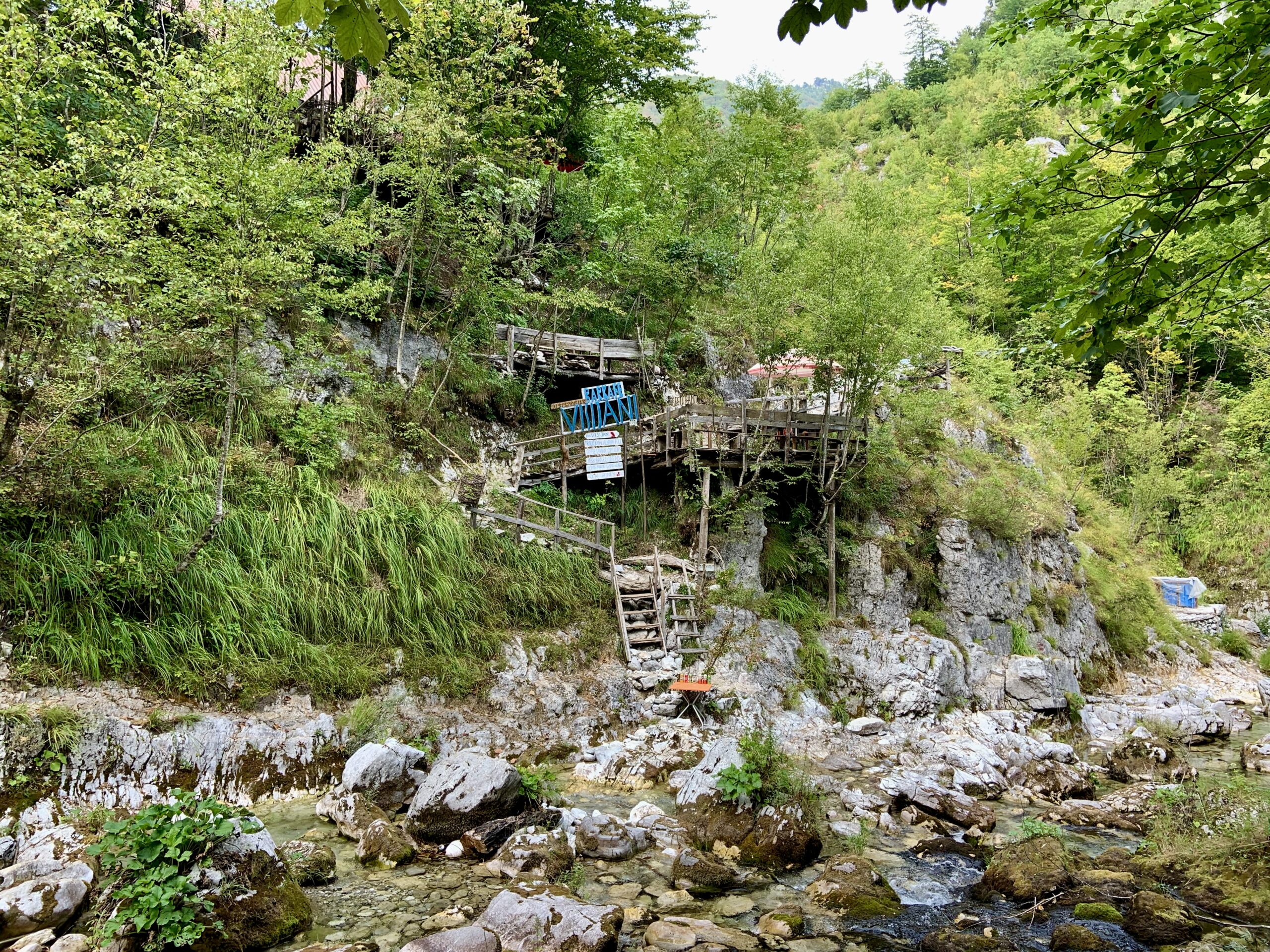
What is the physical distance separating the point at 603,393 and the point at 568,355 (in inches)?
58.0

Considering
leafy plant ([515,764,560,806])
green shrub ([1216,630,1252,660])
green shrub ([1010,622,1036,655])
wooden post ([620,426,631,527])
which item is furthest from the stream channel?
green shrub ([1216,630,1252,660])

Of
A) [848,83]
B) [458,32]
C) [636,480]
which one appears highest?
[848,83]

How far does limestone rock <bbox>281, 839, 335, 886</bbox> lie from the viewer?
5.94 meters

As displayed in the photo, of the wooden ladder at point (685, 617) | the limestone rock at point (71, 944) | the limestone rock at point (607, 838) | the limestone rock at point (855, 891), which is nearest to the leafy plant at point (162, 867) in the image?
the limestone rock at point (71, 944)

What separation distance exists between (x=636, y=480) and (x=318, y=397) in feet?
23.8

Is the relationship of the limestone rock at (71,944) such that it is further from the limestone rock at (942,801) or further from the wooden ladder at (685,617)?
the wooden ladder at (685,617)

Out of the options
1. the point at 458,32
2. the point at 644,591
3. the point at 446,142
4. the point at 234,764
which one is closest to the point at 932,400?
the point at 644,591

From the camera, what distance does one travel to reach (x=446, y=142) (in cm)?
1259

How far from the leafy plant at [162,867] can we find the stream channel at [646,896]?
77 cm

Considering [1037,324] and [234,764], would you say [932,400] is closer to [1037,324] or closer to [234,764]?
[1037,324]

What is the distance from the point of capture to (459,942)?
4973 millimetres

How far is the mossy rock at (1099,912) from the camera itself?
5906 millimetres

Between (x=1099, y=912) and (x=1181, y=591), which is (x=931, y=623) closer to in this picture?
(x=1099, y=912)

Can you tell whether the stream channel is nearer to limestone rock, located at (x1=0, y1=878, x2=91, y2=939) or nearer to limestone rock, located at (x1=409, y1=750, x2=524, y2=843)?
limestone rock, located at (x1=409, y1=750, x2=524, y2=843)
